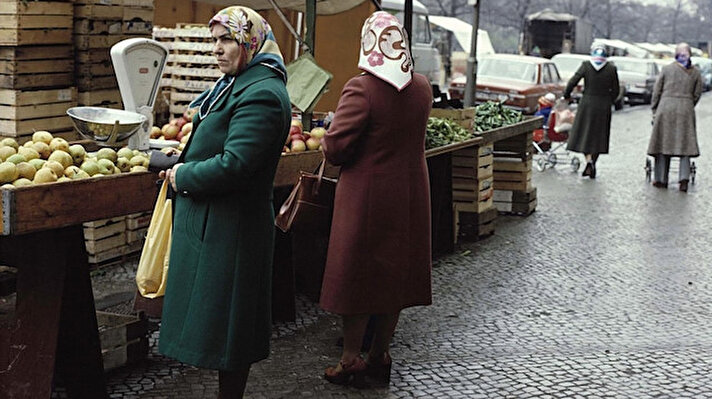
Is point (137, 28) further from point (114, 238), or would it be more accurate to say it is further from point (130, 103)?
point (130, 103)

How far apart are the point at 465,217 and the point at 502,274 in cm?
151

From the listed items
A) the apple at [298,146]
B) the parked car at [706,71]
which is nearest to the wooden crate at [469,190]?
the apple at [298,146]

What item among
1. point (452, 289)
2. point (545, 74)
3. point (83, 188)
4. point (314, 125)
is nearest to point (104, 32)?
point (314, 125)

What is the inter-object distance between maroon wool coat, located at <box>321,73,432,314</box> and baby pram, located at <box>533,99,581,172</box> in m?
10.7

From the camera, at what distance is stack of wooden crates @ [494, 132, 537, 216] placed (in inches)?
468

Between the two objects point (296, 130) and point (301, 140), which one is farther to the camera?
point (296, 130)

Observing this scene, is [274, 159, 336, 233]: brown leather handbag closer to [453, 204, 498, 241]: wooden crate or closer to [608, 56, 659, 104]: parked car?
[453, 204, 498, 241]: wooden crate

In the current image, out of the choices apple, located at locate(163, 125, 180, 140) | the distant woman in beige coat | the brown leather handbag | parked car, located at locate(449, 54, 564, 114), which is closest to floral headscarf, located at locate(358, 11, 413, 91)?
the brown leather handbag

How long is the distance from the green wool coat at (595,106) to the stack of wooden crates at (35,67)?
353 inches

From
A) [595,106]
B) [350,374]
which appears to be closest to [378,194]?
[350,374]

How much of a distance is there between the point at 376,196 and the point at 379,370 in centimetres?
100

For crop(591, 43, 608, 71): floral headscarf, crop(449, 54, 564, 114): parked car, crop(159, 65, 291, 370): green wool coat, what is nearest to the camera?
crop(159, 65, 291, 370): green wool coat

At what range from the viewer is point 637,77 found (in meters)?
37.6

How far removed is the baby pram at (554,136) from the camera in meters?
16.2
